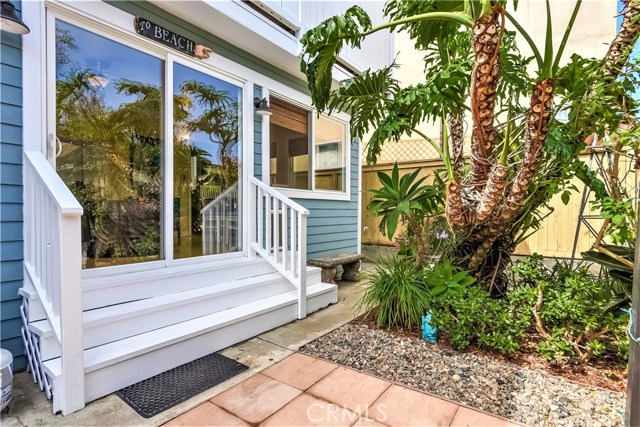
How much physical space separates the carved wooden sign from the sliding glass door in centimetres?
11

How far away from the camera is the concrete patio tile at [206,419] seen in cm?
163

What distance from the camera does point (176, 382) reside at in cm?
202

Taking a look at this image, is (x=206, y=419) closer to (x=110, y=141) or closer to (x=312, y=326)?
(x=312, y=326)

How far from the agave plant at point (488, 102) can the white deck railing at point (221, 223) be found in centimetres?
147

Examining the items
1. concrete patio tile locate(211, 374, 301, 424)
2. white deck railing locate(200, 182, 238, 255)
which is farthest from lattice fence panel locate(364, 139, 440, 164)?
concrete patio tile locate(211, 374, 301, 424)

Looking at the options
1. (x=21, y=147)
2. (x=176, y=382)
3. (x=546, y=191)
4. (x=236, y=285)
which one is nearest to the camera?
(x=176, y=382)

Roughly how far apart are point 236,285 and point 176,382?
1.03m

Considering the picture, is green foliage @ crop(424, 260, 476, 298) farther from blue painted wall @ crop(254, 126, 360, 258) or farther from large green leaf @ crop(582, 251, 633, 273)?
blue painted wall @ crop(254, 126, 360, 258)

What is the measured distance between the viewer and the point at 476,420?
1666 millimetres

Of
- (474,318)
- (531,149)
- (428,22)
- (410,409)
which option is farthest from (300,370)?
(428,22)

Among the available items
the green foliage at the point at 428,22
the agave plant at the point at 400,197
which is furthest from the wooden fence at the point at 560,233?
the green foliage at the point at 428,22

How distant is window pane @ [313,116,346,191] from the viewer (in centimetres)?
491

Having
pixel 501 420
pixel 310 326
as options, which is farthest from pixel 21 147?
pixel 501 420

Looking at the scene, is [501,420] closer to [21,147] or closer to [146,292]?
[146,292]
